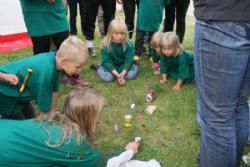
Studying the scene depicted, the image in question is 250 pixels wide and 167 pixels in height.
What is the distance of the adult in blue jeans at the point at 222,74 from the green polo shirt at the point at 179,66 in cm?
186

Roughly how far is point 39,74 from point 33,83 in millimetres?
72

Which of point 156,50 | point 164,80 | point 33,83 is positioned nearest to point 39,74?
point 33,83

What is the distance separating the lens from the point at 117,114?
10.3ft

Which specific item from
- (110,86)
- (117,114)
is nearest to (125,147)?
(117,114)

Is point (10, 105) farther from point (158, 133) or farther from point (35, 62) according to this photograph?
point (158, 133)

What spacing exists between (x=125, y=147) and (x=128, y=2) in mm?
2278

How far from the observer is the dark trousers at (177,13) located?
420 centimetres

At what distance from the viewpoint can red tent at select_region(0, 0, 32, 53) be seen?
15.9 feet

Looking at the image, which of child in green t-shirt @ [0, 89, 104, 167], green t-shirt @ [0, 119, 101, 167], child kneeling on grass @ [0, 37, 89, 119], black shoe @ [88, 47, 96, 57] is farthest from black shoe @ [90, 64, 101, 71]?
green t-shirt @ [0, 119, 101, 167]

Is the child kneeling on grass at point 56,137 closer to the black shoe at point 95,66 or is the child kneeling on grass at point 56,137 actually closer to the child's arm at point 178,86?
the child's arm at point 178,86

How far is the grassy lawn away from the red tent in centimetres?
129

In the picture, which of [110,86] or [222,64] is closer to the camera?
[222,64]

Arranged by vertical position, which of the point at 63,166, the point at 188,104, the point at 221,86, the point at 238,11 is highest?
the point at 238,11

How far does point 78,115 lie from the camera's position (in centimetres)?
194
